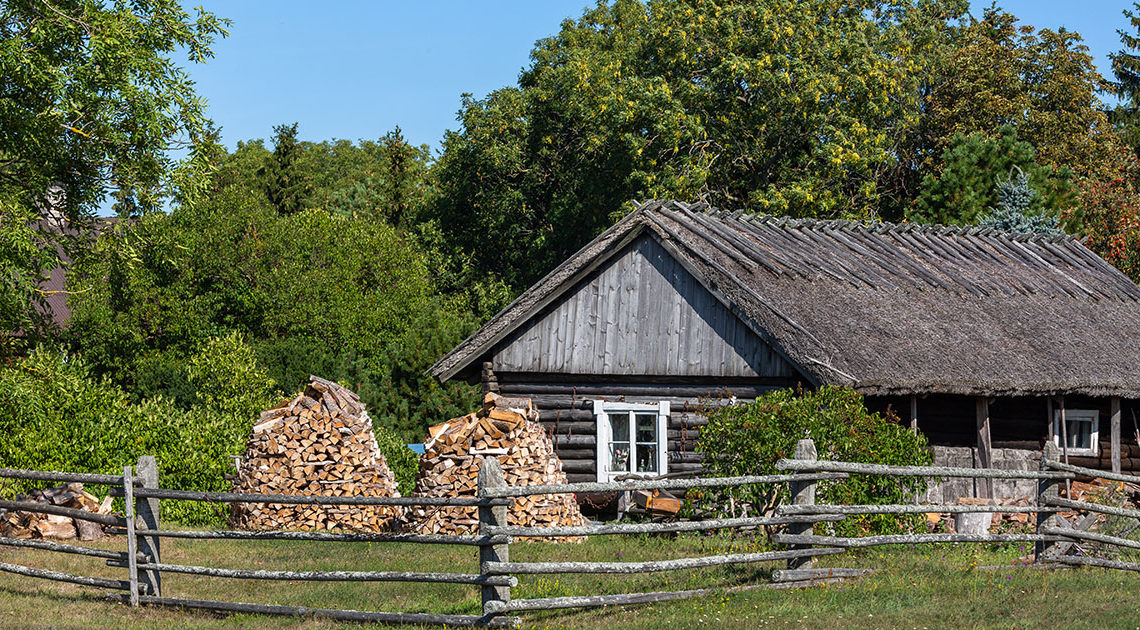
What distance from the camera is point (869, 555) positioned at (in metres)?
13.2

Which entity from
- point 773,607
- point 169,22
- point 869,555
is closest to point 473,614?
point 773,607

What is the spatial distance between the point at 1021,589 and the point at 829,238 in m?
12.6

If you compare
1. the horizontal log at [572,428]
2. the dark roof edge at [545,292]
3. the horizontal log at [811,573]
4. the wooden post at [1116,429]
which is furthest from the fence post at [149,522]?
the wooden post at [1116,429]

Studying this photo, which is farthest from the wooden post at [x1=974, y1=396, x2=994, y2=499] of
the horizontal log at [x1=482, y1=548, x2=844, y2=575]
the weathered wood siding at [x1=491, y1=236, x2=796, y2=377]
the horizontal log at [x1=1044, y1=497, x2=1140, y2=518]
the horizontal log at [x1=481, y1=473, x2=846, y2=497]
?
the horizontal log at [x1=482, y1=548, x2=844, y2=575]

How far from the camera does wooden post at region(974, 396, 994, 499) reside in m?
19.4

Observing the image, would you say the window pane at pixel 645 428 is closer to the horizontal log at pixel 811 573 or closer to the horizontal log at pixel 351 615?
the horizontal log at pixel 811 573

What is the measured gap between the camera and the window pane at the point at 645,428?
20141 millimetres

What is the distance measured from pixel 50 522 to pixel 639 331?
925 cm

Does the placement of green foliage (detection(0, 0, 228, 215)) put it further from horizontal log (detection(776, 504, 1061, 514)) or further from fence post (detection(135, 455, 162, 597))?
horizontal log (detection(776, 504, 1061, 514))

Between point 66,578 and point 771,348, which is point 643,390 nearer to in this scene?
point 771,348

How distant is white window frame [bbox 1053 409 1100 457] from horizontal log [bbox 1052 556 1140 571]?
889 centimetres

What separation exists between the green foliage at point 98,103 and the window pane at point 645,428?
8.15 metres

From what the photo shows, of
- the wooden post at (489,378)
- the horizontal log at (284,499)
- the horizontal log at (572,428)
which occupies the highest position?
the wooden post at (489,378)

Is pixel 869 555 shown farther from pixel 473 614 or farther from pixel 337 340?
pixel 337 340
